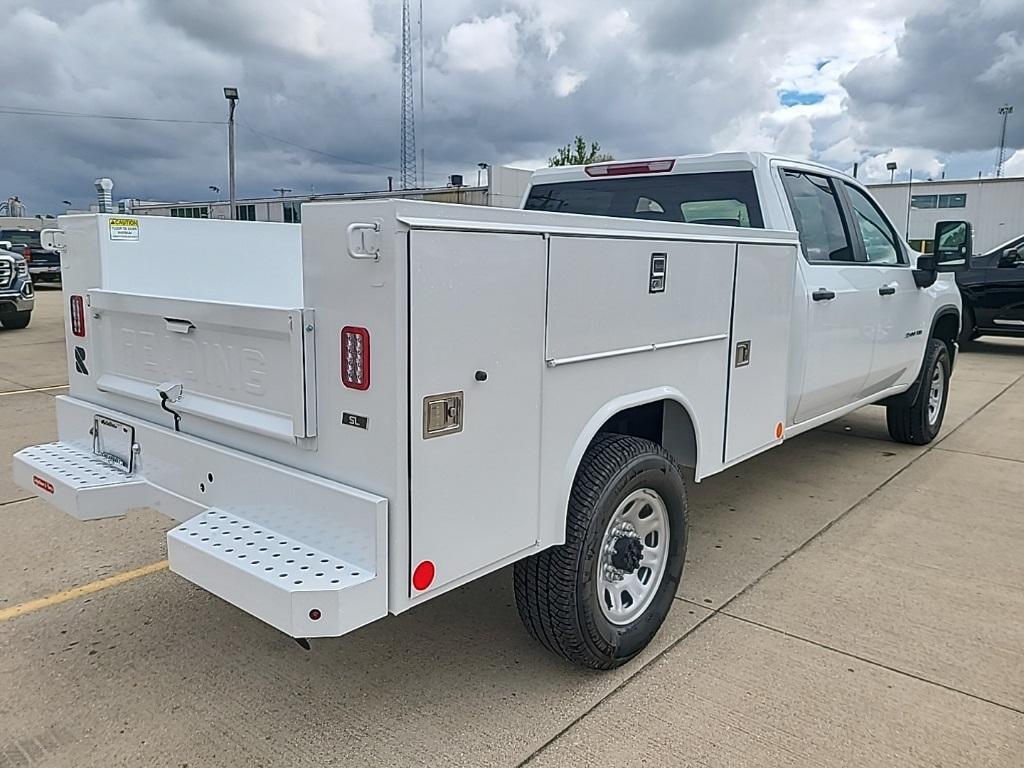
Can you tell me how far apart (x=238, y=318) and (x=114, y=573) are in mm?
2079

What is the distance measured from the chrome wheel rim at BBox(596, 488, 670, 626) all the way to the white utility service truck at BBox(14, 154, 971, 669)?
11mm

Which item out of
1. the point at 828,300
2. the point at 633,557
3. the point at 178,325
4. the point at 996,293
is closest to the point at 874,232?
the point at 828,300

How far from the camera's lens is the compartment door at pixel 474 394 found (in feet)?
7.25

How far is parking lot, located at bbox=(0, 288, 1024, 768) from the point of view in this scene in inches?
105

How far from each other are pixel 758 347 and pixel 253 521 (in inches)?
95.3

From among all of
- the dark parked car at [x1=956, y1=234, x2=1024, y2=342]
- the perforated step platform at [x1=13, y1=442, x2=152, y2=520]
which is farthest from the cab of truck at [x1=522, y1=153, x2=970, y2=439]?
the dark parked car at [x1=956, y1=234, x2=1024, y2=342]

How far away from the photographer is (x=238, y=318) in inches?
102

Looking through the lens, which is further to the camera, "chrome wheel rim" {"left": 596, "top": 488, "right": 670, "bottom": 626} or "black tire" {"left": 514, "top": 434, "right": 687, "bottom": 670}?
"chrome wheel rim" {"left": 596, "top": 488, "right": 670, "bottom": 626}

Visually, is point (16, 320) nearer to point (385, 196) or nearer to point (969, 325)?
point (385, 196)

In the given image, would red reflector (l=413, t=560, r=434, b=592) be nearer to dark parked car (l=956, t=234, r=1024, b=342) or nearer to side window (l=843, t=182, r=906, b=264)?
side window (l=843, t=182, r=906, b=264)

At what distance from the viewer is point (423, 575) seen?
2.32 meters

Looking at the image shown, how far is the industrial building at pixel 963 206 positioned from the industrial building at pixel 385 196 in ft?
81.7

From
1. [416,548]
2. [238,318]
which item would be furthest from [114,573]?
[416,548]

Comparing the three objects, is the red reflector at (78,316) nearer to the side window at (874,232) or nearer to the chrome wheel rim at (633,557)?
the chrome wheel rim at (633,557)
